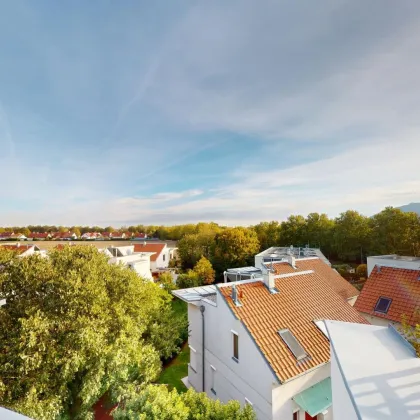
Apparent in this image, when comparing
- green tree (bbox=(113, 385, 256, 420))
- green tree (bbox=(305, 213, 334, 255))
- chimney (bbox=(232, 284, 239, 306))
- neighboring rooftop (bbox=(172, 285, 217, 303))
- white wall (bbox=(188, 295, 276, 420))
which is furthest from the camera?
green tree (bbox=(305, 213, 334, 255))

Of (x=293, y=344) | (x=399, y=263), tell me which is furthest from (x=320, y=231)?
(x=293, y=344)

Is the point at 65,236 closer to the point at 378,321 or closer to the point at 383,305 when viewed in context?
the point at 378,321

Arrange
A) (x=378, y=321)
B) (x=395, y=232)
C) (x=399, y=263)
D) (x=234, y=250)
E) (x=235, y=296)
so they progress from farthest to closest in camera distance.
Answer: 1. (x=234, y=250)
2. (x=395, y=232)
3. (x=399, y=263)
4. (x=378, y=321)
5. (x=235, y=296)

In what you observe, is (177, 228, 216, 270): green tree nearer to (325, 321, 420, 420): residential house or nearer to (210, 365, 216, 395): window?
(210, 365, 216, 395): window

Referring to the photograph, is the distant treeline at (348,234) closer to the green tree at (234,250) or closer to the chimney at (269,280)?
the green tree at (234,250)

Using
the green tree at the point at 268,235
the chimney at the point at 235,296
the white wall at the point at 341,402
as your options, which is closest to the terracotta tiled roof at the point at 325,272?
the chimney at the point at 235,296

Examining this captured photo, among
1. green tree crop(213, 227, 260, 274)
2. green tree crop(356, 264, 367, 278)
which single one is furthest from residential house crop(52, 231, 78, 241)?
green tree crop(356, 264, 367, 278)

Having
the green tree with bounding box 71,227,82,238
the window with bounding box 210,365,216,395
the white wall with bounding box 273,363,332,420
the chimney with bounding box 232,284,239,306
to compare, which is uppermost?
the green tree with bounding box 71,227,82,238
